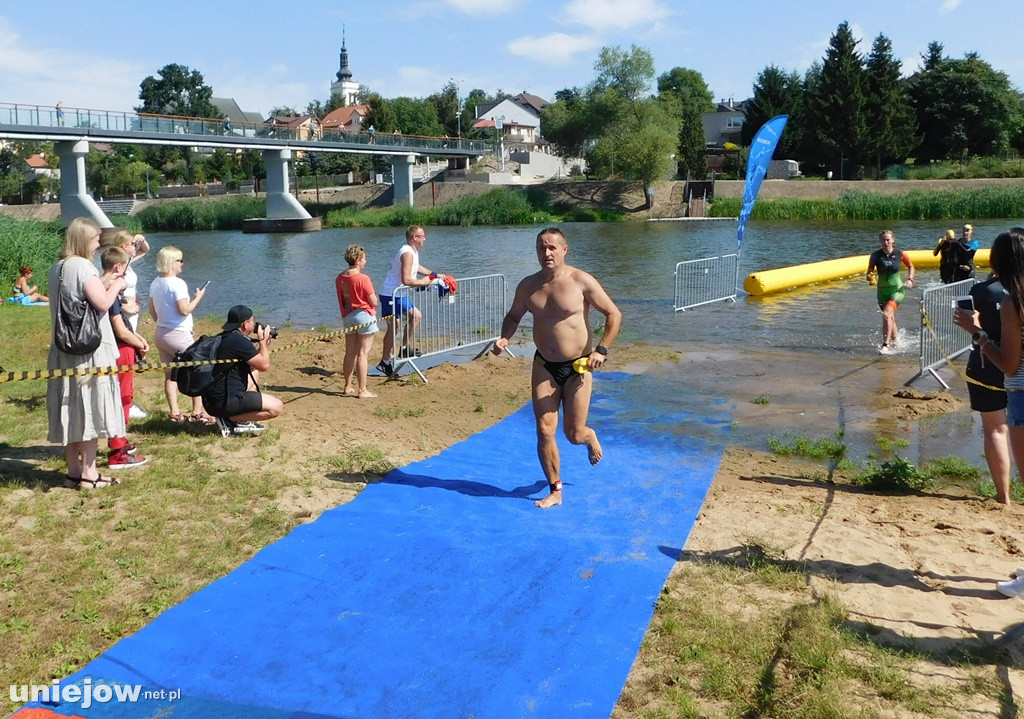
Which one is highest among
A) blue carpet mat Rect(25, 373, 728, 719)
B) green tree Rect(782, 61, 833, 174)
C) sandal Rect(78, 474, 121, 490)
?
green tree Rect(782, 61, 833, 174)

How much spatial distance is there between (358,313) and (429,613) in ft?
18.8

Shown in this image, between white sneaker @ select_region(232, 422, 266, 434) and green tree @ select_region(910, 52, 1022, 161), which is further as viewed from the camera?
green tree @ select_region(910, 52, 1022, 161)

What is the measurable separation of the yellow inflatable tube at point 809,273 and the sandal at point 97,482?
17291 mm

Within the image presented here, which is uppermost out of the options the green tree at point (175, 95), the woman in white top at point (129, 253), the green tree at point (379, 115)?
Answer: the green tree at point (175, 95)

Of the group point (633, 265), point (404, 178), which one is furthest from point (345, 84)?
point (633, 265)

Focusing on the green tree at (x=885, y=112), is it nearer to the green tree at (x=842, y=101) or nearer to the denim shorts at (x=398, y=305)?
the green tree at (x=842, y=101)

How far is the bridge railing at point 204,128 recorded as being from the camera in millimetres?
46812

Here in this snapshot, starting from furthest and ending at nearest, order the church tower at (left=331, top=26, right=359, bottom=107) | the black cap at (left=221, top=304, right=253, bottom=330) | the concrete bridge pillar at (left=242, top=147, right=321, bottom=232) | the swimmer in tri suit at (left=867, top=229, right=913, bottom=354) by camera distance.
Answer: the church tower at (left=331, top=26, right=359, bottom=107) → the concrete bridge pillar at (left=242, top=147, right=321, bottom=232) → the swimmer in tri suit at (left=867, top=229, right=913, bottom=354) → the black cap at (left=221, top=304, right=253, bottom=330)

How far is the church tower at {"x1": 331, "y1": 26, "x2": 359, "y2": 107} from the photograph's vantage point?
176375 mm

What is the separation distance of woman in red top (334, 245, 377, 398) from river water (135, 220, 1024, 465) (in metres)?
3.29

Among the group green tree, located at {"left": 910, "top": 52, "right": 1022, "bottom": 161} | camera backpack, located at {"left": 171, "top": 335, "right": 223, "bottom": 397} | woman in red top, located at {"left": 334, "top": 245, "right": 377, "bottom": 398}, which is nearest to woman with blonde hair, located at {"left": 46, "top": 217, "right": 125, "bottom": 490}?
camera backpack, located at {"left": 171, "top": 335, "right": 223, "bottom": 397}

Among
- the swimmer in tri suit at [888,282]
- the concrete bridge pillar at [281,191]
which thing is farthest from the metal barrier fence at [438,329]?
the concrete bridge pillar at [281,191]

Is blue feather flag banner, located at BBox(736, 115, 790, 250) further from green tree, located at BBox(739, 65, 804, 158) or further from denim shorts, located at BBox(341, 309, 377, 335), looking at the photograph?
green tree, located at BBox(739, 65, 804, 158)

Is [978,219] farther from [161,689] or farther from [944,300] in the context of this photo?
[161,689]
